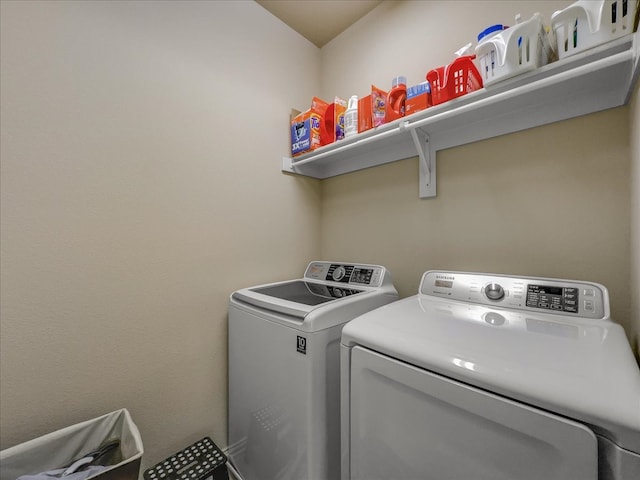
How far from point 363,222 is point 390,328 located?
1.04 m

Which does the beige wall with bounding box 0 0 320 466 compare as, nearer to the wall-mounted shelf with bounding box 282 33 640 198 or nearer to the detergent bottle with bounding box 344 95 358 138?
the detergent bottle with bounding box 344 95 358 138

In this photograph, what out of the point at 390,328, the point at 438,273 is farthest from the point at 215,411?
the point at 438,273

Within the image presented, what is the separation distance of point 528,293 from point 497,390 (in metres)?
0.61

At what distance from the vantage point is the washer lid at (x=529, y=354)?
48 cm

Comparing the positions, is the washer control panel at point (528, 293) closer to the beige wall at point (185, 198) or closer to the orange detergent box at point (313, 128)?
the beige wall at point (185, 198)

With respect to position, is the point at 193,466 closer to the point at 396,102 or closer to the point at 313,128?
the point at 313,128

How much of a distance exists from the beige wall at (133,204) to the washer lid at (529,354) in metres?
0.99

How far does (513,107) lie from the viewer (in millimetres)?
1138

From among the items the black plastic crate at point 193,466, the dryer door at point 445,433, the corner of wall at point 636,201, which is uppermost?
the corner of wall at point 636,201

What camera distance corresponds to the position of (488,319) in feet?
3.01

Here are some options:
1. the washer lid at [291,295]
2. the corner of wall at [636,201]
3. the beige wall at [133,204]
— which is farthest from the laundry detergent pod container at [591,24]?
the beige wall at [133,204]

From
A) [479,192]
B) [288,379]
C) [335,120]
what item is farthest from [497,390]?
[335,120]

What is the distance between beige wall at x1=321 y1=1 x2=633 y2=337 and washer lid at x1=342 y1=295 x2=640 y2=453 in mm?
345

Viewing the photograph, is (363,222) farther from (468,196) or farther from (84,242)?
(84,242)
